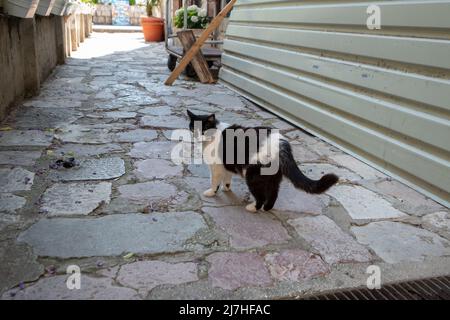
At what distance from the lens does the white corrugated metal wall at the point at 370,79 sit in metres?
2.55

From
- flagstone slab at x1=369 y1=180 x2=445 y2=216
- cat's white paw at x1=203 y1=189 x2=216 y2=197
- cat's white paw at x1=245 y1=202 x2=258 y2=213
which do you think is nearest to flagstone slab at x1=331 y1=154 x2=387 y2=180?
flagstone slab at x1=369 y1=180 x2=445 y2=216

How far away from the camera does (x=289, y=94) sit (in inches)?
174

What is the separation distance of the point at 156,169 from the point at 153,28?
Result: 12.1 m

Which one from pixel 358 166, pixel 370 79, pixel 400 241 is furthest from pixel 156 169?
pixel 370 79

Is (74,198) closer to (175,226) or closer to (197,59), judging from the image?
(175,226)

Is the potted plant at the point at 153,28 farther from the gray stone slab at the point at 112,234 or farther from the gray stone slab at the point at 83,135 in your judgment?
the gray stone slab at the point at 112,234

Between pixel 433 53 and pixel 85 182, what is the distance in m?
2.48

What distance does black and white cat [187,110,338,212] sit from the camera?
219 cm

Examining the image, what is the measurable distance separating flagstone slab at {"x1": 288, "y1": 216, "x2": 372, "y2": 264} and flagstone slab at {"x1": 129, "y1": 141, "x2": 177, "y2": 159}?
1390 millimetres

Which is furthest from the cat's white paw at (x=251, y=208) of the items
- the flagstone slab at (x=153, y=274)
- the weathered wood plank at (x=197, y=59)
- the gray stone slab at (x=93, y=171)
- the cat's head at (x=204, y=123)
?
the weathered wood plank at (x=197, y=59)

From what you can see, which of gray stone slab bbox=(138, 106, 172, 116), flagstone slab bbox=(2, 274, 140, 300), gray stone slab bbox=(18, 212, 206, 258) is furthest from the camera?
gray stone slab bbox=(138, 106, 172, 116)

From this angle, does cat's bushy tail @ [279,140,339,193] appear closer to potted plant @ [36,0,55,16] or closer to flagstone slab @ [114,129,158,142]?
flagstone slab @ [114,129,158,142]
